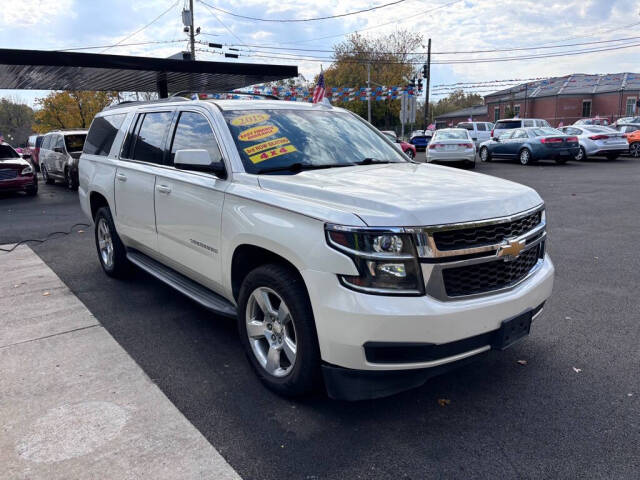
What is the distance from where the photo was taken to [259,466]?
2.67 m

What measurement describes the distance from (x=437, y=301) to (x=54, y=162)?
694 inches

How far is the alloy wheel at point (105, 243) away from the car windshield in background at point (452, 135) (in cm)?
1561

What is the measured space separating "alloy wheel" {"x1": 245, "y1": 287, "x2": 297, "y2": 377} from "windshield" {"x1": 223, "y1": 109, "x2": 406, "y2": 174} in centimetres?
92

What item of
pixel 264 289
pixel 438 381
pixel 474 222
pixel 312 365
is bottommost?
pixel 438 381

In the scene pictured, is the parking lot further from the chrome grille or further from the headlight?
the chrome grille

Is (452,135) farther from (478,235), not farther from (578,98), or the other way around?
(578,98)

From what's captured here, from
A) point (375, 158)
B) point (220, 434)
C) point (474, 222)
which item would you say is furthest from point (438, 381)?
point (375, 158)

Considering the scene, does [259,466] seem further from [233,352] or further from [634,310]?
[634,310]

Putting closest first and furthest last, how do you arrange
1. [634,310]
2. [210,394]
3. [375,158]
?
[210,394] < [375,158] < [634,310]

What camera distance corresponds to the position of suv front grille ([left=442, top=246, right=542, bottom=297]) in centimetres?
280

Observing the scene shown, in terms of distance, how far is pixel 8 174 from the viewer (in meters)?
14.6

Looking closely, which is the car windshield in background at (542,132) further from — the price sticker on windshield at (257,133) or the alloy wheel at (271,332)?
the alloy wheel at (271,332)

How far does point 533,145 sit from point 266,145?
62.3ft

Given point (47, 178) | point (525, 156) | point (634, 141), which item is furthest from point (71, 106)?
point (634, 141)
